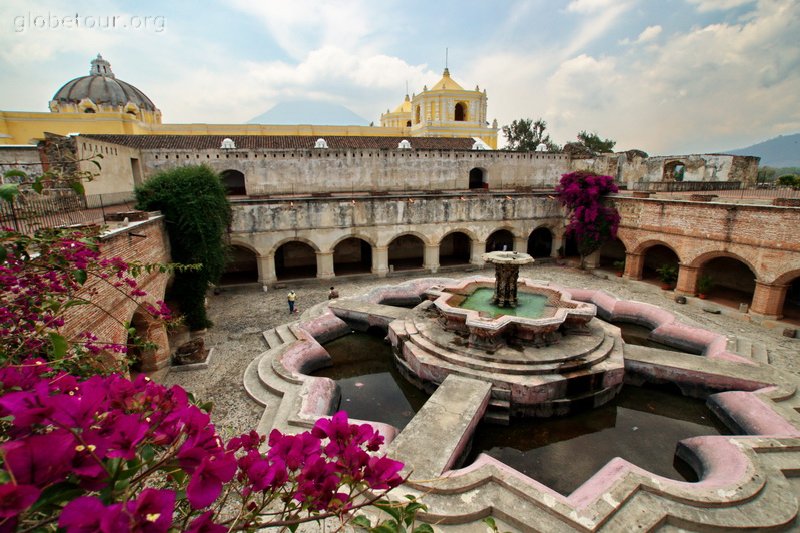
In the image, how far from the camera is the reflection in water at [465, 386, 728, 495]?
7031 mm

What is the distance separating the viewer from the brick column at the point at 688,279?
15395mm

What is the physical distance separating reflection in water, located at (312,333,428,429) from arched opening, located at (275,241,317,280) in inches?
370

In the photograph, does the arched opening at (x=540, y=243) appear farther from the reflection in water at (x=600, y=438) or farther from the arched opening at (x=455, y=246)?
the reflection in water at (x=600, y=438)

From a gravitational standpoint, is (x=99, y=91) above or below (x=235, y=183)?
above

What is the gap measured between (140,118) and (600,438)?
34.9 m

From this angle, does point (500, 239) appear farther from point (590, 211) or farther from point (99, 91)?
point (99, 91)

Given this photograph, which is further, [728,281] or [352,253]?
[352,253]

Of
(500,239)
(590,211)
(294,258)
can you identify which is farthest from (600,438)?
(294,258)

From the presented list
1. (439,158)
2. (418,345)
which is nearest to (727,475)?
(418,345)

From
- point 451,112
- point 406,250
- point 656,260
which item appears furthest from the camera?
point 451,112

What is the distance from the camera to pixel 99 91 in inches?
1136

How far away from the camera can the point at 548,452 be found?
24.6 feet

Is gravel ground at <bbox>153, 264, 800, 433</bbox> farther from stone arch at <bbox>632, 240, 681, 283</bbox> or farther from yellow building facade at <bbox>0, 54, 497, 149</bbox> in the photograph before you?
yellow building facade at <bbox>0, 54, 497, 149</bbox>

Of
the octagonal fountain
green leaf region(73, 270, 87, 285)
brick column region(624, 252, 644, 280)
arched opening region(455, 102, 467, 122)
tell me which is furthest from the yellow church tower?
green leaf region(73, 270, 87, 285)
